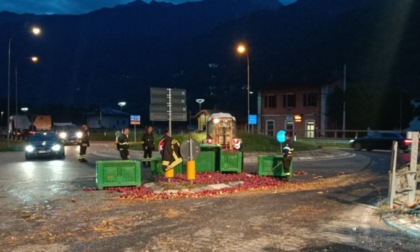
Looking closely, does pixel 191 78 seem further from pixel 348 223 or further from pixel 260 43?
pixel 348 223

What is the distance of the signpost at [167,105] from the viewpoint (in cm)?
1496

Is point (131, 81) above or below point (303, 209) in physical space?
above

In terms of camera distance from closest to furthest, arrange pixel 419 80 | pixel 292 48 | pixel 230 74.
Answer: pixel 419 80 < pixel 292 48 < pixel 230 74

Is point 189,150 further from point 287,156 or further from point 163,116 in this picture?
point 287,156

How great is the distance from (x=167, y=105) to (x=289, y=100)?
45.7 m

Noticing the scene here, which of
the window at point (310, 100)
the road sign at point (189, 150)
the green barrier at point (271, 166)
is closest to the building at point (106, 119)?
the window at point (310, 100)

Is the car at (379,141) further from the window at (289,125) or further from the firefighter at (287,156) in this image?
the window at (289,125)

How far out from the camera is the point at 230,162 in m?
16.4

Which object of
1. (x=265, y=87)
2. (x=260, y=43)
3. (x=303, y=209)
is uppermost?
(x=260, y=43)

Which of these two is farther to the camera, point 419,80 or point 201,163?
point 419,80

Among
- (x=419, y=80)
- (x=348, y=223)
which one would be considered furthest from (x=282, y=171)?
(x=419, y=80)

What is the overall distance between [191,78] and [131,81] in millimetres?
33867

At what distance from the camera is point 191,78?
159m

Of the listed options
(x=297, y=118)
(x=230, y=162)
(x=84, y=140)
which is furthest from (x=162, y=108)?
(x=297, y=118)
